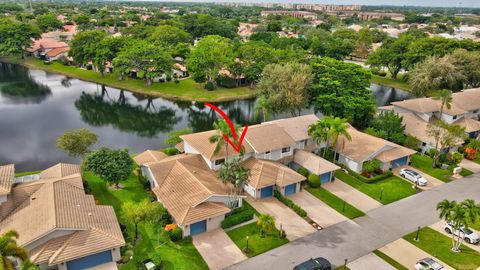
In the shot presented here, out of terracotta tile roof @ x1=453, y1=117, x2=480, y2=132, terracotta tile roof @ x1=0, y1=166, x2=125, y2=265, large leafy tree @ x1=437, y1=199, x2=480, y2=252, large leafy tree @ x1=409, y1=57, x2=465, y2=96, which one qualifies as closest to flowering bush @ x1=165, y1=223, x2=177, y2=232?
terracotta tile roof @ x1=0, y1=166, x2=125, y2=265

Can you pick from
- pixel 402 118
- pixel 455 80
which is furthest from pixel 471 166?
pixel 455 80

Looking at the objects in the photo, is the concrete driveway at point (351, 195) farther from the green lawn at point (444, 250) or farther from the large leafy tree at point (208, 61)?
the large leafy tree at point (208, 61)

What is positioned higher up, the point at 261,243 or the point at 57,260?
the point at 57,260

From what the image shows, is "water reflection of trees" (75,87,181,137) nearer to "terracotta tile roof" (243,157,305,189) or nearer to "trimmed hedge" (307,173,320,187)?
"terracotta tile roof" (243,157,305,189)

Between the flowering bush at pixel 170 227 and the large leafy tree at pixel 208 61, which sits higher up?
the large leafy tree at pixel 208 61

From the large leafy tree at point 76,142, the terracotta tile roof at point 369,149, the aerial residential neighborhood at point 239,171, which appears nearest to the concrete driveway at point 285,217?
the aerial residential neighborhood at point 239,171

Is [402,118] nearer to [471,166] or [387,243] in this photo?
[471,166]
